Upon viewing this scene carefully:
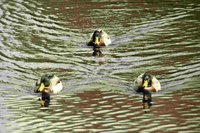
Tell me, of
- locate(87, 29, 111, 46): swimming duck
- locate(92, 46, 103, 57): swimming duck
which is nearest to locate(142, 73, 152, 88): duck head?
locate(92, 46, 103, 57): swimming duck

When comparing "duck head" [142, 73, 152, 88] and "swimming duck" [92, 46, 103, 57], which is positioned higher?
"swimming duck" [92, 46, 103, 57]

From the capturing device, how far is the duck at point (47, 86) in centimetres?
2166

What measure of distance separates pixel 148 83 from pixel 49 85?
3130 millimetres

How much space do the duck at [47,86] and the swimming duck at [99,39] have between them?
536 centimetres

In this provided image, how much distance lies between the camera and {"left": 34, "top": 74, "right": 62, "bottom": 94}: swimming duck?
2169 centimetres

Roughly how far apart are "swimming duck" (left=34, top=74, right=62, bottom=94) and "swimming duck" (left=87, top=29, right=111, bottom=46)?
5381 millimetres

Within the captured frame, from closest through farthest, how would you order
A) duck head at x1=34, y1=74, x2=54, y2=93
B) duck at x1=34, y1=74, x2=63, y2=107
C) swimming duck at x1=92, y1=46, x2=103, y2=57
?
duck at x1=34, y1=74, x2=63, y2=107 → duck head at x1=34, y1=74, x2=54, y2=93 → swimming duck at x1=92, y1=46, x2=103, y2=57

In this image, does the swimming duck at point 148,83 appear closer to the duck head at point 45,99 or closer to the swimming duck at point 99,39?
the duck head at point 45,99

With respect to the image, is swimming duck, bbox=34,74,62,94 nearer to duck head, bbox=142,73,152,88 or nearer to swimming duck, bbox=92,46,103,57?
duck head, bbox=142,73,152,88

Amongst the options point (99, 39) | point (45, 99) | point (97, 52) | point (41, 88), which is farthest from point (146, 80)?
point (99, 39)

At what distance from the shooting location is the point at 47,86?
2186cm

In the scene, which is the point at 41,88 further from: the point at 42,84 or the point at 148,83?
the point at 148,83

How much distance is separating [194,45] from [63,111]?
26.5 feet

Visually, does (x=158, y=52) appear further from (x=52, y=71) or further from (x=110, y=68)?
(x=52, y=71)
